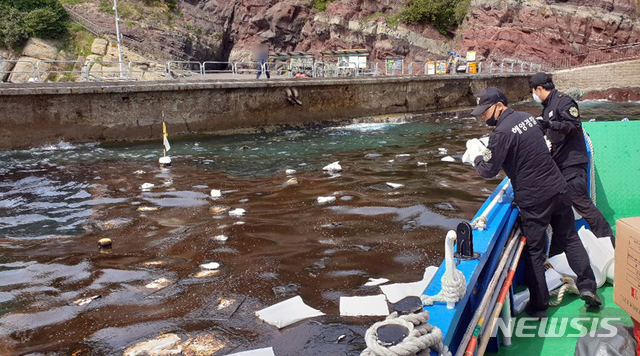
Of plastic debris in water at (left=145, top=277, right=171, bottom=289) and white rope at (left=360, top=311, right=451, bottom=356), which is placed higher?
white rope at (left=360, top=311, right=451, bottom=356)

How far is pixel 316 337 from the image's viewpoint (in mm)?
3768

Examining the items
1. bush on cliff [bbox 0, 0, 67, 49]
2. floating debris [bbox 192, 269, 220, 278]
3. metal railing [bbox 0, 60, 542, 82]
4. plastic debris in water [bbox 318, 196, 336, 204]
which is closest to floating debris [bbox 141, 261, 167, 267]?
floating debris [bbox 192, 269, 220, 278]

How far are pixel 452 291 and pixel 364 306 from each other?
5.94ft

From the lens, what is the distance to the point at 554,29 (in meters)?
36.2

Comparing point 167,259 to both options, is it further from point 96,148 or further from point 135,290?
point 96,148

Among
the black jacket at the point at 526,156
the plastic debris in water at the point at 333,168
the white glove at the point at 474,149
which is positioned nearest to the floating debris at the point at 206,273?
the white glove at the point at 474,149

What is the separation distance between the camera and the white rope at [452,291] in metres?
2.50

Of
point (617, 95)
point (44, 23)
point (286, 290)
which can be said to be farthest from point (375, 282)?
point (44, 23)

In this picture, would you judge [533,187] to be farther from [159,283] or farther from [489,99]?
[159,283]

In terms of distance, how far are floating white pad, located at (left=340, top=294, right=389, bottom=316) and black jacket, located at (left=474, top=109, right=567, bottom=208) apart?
1431 mm

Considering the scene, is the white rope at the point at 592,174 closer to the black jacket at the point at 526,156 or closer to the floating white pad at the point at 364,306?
the black jacket at the point at 526,156

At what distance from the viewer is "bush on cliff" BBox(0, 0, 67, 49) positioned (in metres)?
32.0

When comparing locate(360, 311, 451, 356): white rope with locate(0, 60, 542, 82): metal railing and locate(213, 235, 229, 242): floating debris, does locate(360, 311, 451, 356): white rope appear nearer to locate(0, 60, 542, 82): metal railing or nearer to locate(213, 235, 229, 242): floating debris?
locate(213, 235, 229, 242): floating debris

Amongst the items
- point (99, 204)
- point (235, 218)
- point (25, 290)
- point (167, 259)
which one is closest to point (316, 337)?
point (167, 259)
